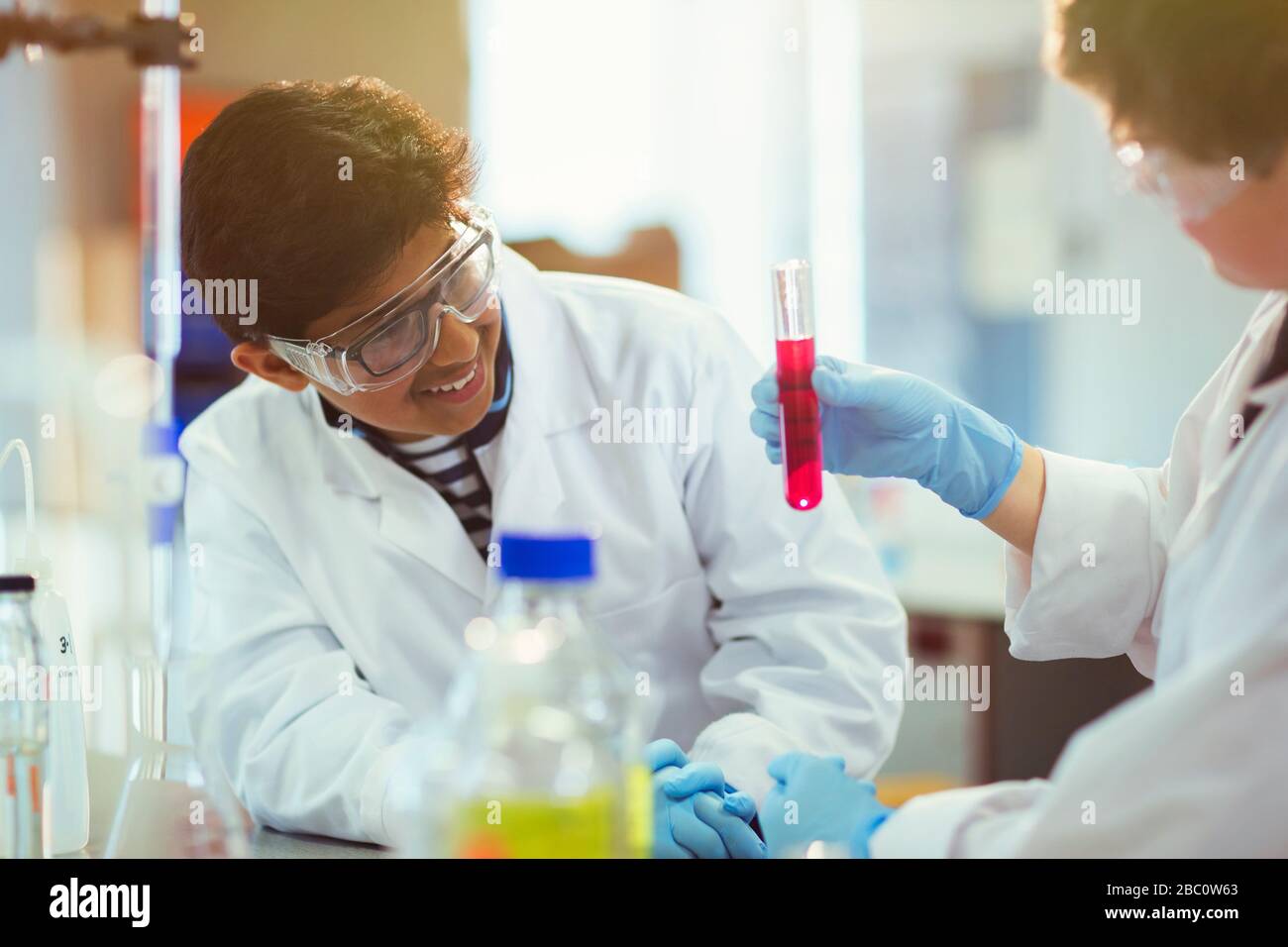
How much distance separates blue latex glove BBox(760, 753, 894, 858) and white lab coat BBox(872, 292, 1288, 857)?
105 millimetres

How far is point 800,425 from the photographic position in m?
1.20

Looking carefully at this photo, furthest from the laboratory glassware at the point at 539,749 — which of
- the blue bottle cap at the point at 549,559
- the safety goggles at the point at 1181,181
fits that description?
the safety goggles at the point at 1181,181

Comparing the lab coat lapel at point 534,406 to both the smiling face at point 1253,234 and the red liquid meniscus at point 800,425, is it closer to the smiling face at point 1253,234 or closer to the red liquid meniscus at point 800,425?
the red liquid meniscus at point 800,425

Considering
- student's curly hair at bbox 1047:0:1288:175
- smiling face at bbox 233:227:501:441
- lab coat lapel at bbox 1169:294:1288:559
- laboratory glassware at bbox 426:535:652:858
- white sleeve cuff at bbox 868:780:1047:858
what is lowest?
white sleeve cuff at bbox 868:780:1047:858

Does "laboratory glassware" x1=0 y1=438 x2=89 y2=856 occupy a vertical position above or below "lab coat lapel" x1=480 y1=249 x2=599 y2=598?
below

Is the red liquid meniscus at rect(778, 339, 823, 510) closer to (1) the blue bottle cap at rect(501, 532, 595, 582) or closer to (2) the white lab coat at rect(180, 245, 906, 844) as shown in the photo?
(2) the white lab coat at rect(180, 245, 906, 844)

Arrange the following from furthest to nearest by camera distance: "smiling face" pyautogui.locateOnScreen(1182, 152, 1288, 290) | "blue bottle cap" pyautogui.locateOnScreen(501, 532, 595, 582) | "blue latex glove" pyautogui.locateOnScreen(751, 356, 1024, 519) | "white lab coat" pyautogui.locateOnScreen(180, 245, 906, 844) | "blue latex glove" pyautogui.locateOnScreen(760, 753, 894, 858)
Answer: "white lab coat" pyautogui.locateOnScreen(180, 245, 906, 844) → "blue latex glove" pyautogui.locateOnScreen(751, 356, 1024, 519) → "blue latex glove" pyautogui.locateOnScreen(760, 753, 894, 858) → "smiling face" pyautogui.locateOnScreen(1182, 152, 1288, 290) → "blue bottle cap" pyautogui.locateOnScreen(501, 532, 595, 582)

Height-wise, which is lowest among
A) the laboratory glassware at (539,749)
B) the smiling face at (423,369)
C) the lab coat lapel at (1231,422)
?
the laboratory glassware at (539,749)

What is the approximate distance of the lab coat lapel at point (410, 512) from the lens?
1.53 metres

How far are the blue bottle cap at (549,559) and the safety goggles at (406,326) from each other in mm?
594

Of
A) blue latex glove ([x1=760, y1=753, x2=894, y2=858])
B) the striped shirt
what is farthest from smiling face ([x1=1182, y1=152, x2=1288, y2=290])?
the striped shirt

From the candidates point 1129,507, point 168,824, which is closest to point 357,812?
point 168,824

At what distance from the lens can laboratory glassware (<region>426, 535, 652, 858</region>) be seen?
810 millimetres

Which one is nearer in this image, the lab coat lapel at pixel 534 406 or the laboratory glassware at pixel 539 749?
the laboratory glassware at pixel 539 749
